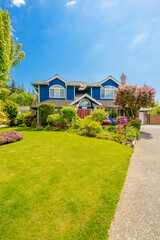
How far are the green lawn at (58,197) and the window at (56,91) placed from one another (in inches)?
656

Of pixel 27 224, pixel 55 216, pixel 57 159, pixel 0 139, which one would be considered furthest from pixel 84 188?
pixel 0 139

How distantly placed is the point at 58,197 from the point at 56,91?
769 inches

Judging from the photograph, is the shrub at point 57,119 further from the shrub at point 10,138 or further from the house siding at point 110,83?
the house siding at point 110,83

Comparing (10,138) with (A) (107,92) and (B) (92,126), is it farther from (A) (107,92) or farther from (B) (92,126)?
(A) (107,92)

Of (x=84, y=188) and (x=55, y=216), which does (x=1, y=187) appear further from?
(x=84, y=188)

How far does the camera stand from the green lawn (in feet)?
7.00

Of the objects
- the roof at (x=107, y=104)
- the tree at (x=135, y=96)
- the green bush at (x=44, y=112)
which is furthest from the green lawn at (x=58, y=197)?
the roof at (x=107, y=104)

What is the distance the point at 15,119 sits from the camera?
19.5m

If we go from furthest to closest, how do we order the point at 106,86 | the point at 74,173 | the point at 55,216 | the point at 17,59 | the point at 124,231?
the point at 106,86 → the point at 17,59 → the point at 74,173 → the point at 55,216 → the point at 124,231

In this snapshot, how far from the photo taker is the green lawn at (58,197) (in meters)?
2.13

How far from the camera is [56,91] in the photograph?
20547 mm

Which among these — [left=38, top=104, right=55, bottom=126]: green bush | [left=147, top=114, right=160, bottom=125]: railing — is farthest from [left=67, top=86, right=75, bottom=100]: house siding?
[left=147, top=114, right=160, bottom=125]: railing

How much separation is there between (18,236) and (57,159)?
11.2 feet

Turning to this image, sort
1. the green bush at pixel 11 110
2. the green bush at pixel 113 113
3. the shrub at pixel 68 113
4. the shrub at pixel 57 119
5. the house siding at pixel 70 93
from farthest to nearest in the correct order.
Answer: the house siding at pixel 70 93 → the green bush at pixel 113 113 → the green bush at pixel 11 110 → the shrub at pixel 57 119 → the shrub at pixel 68 113
